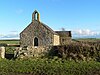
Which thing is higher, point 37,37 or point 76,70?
point 37,37

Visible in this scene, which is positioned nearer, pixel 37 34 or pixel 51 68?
pixel 51 68

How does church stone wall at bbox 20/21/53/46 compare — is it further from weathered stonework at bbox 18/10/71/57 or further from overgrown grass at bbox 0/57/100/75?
overgrown grass at bbox 0/57/100/75

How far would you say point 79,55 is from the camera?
81.5 feet

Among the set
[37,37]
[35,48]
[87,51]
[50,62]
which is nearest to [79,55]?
[87,51]

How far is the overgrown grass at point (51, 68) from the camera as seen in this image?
19.5m

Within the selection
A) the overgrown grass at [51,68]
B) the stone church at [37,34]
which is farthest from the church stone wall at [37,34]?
the overgrown grass at [51,68]

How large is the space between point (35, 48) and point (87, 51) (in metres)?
6.27

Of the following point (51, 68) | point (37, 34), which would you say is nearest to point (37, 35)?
point (37, 34)

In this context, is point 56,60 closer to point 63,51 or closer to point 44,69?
point 63,51

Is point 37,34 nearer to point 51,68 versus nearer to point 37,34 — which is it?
point 37,34

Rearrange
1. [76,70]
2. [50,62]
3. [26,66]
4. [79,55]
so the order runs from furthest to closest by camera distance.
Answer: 1. [79,55]
2. [50,62]
3. [26,66]
4. [76,70]

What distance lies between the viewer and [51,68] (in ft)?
67.6

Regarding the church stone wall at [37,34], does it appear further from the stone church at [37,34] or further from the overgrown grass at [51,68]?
the overgrown grass at [51,68]

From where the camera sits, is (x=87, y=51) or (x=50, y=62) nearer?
(x=50, y=62)
